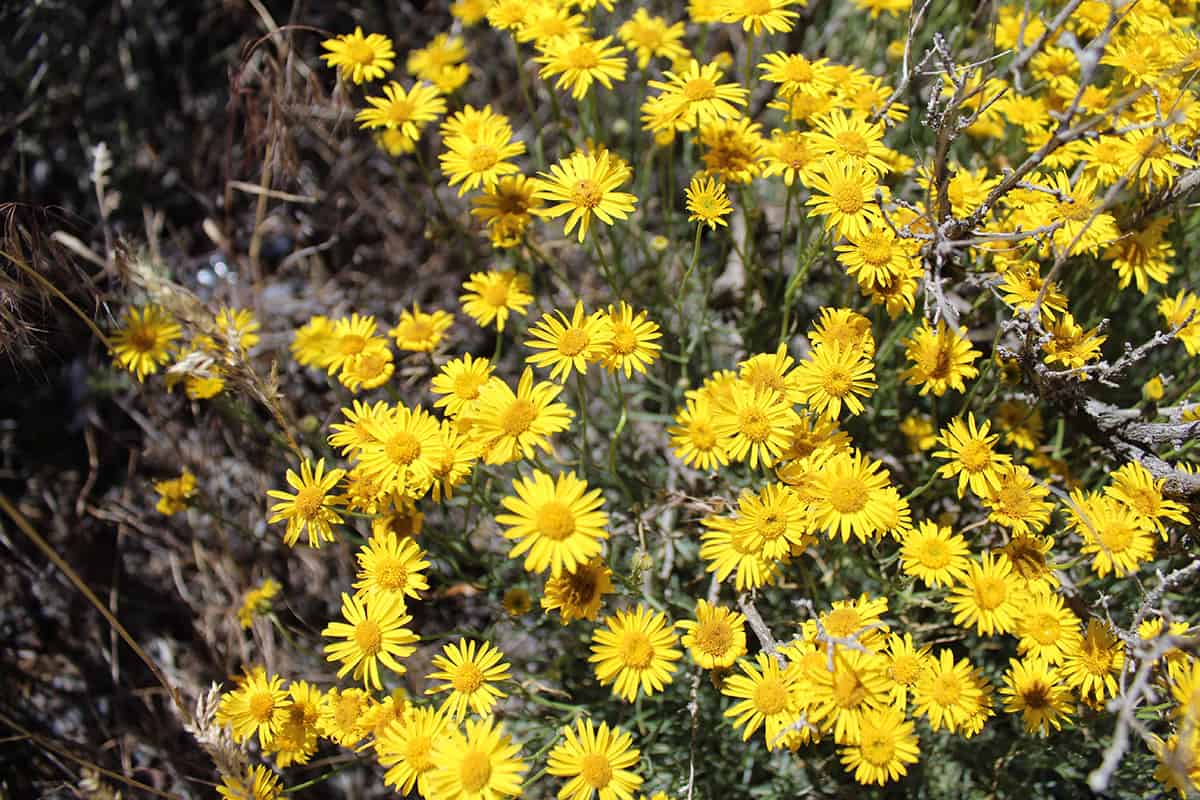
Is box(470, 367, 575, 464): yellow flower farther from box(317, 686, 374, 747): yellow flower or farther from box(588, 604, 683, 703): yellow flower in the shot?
box(317, 686, 374, 747): yellow flower

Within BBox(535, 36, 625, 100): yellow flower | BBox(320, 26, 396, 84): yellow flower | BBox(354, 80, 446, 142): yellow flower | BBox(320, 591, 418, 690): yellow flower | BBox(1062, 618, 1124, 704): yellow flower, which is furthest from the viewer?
BBox(320, 26, 396, 84): yellow flower

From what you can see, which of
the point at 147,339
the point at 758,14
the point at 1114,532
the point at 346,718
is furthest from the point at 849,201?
the point at 147,339

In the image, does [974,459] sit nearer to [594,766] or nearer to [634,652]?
[634,652]

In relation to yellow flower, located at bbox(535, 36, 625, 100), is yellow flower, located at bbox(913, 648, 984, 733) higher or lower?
lower

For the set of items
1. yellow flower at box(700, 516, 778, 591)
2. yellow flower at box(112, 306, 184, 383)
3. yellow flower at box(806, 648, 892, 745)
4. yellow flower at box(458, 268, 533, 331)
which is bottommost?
yellow flower at box(806, 648, 892, 745)

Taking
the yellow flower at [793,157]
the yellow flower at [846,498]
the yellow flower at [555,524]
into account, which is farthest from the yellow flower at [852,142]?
the yellow flower at [555,524]

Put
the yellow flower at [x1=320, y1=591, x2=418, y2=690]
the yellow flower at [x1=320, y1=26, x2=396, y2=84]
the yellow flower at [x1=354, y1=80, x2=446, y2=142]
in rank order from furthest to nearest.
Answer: the yellow flower at [x1=320, y1=26, x2=396, y2=84] → the yellow flower at [x1=354, y1=80, x2=446, y2=142] → the yellow flower at [x1=320, y1=591, x2=418, y2=690]

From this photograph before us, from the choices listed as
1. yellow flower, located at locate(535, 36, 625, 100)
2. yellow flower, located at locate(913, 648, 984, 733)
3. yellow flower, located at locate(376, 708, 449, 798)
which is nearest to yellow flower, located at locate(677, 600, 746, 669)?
yellow flower, located at locate(913, 648, 984, 733)

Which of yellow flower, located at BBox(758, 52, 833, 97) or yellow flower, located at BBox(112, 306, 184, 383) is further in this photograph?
yellow flower, located at BBox(112, 306, 184, 383)
